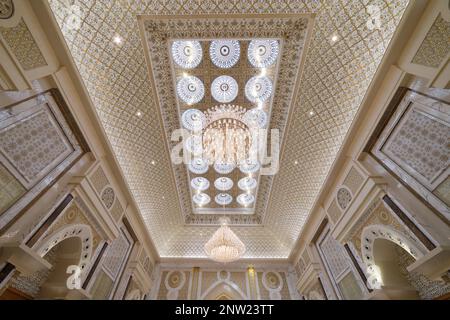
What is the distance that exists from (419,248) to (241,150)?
130 inches

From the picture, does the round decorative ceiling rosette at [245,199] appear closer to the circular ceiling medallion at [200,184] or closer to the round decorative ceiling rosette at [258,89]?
the circular ceiling medallion at [200,184]

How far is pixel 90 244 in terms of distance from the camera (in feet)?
14.1

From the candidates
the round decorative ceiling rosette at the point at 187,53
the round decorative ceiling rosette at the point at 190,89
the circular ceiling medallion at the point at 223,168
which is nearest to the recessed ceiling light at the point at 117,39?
the round decorative ceiling rosette at the point at 187,53

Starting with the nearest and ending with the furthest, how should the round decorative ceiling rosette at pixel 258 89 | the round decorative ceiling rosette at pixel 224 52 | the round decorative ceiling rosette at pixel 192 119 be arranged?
the round decorative ceiling rosette at pixel 224 52 < the round decorative ceiling rosette at pixel 258 89 < the round decorative ceiling rosette at pixel 192 119

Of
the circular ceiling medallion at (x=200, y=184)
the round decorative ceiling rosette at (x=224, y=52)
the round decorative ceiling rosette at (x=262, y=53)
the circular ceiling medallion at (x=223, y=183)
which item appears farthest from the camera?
the circular ceiling medallion at (x=223, y=183)

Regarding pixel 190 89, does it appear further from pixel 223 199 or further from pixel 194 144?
pixel 223 199

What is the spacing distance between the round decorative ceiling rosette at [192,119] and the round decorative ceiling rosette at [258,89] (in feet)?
4.32

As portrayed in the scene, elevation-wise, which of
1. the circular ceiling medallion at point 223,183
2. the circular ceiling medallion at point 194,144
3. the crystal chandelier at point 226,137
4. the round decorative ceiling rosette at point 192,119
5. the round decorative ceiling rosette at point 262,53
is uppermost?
the round decorative ceiling rosette at point 262,53

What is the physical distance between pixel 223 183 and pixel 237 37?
4.50 meters

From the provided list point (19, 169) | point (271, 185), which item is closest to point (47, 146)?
point (19, 169)

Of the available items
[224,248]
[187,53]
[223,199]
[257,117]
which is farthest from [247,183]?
[187,53]

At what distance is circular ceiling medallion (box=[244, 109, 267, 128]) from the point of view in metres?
5.05

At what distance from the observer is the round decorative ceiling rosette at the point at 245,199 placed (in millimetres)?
7547
